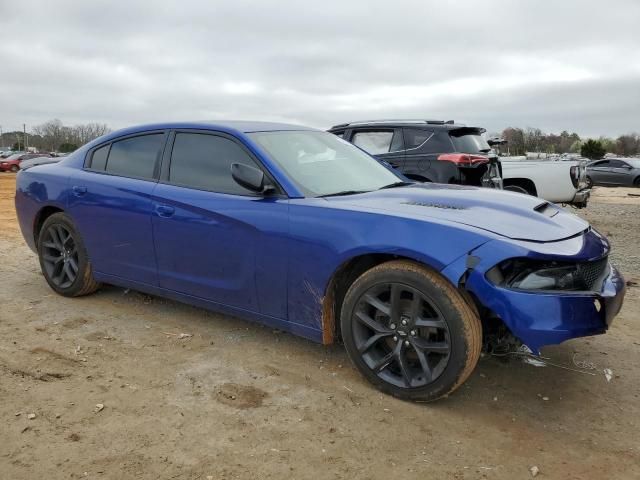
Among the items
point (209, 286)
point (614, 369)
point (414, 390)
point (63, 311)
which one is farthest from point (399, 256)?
point (63, 311)

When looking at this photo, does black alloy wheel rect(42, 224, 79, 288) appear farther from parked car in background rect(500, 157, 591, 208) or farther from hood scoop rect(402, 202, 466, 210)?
parked car in background rect(500, 157, 591, 208)

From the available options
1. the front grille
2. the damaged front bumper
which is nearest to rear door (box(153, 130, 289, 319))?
the damaged front bumper

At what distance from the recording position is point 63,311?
4684 mm

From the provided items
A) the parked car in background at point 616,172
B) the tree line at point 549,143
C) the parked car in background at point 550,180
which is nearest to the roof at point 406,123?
the parked car in background at point 550,180

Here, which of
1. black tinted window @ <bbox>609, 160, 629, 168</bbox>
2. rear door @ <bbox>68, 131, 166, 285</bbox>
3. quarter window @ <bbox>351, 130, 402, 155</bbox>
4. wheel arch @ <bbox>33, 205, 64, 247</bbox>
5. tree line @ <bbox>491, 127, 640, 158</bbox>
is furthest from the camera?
Answer: tree line @ <bbox>491, 127, 640, 158</bbox>

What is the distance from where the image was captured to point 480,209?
3.29m

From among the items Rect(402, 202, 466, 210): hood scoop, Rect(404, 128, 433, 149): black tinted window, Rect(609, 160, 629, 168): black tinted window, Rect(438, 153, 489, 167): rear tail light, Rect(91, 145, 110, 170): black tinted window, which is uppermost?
Rect(404, 128, 433, 149): black tinted window

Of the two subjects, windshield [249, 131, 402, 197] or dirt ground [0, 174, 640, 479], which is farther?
windshield [249, 131, 402, 197]

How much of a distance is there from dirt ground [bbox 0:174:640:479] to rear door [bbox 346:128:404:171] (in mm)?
4330

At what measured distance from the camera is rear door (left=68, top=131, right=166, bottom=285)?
13.9 feet

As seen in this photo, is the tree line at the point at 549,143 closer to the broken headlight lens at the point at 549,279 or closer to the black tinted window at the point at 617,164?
the black tinted window at the point at 617,164

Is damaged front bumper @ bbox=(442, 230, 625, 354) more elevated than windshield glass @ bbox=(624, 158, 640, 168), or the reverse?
damaged front bumper @ bbox=(442, 230, 625, 354)

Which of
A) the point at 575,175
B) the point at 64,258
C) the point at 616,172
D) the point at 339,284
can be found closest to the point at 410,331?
the point at 339,284

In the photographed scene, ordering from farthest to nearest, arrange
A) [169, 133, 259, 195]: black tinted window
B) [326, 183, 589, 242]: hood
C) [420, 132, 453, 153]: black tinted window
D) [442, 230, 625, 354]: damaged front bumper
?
[420, 132, 453, 153]: black tinted window → [169, 133, 259, 195]: black tinted window → [326, 183, 589, 242]: hood → [442, 230, 625, 354]: damaged front bumper
